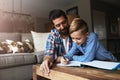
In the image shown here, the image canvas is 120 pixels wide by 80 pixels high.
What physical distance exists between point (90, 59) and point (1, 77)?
1188 mm

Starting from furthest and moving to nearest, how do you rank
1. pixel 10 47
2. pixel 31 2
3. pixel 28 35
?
pixel 31 2, pixel 28 35, pixel 10 47

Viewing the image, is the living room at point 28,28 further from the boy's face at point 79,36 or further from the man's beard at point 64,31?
the boy's face at point 79,36

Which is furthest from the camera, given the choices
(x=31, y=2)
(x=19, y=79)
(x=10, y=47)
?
(x=31, y=2)

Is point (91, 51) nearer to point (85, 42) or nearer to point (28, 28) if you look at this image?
point (85, 42)

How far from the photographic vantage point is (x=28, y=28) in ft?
15.7

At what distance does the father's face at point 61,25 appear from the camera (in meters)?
1.19

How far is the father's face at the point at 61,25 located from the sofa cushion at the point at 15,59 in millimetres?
795

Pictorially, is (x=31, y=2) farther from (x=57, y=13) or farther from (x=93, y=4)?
(x=57, y=13)

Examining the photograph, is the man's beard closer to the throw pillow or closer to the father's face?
the father's face

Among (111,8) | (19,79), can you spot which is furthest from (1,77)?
(111,8)

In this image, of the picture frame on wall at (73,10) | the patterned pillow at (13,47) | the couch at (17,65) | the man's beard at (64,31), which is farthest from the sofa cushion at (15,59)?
the picture frame on wall at (73,10)

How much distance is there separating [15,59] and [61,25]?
0.85m

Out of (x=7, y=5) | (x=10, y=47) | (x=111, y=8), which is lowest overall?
(x=10, y=47)

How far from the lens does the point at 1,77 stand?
165cm
